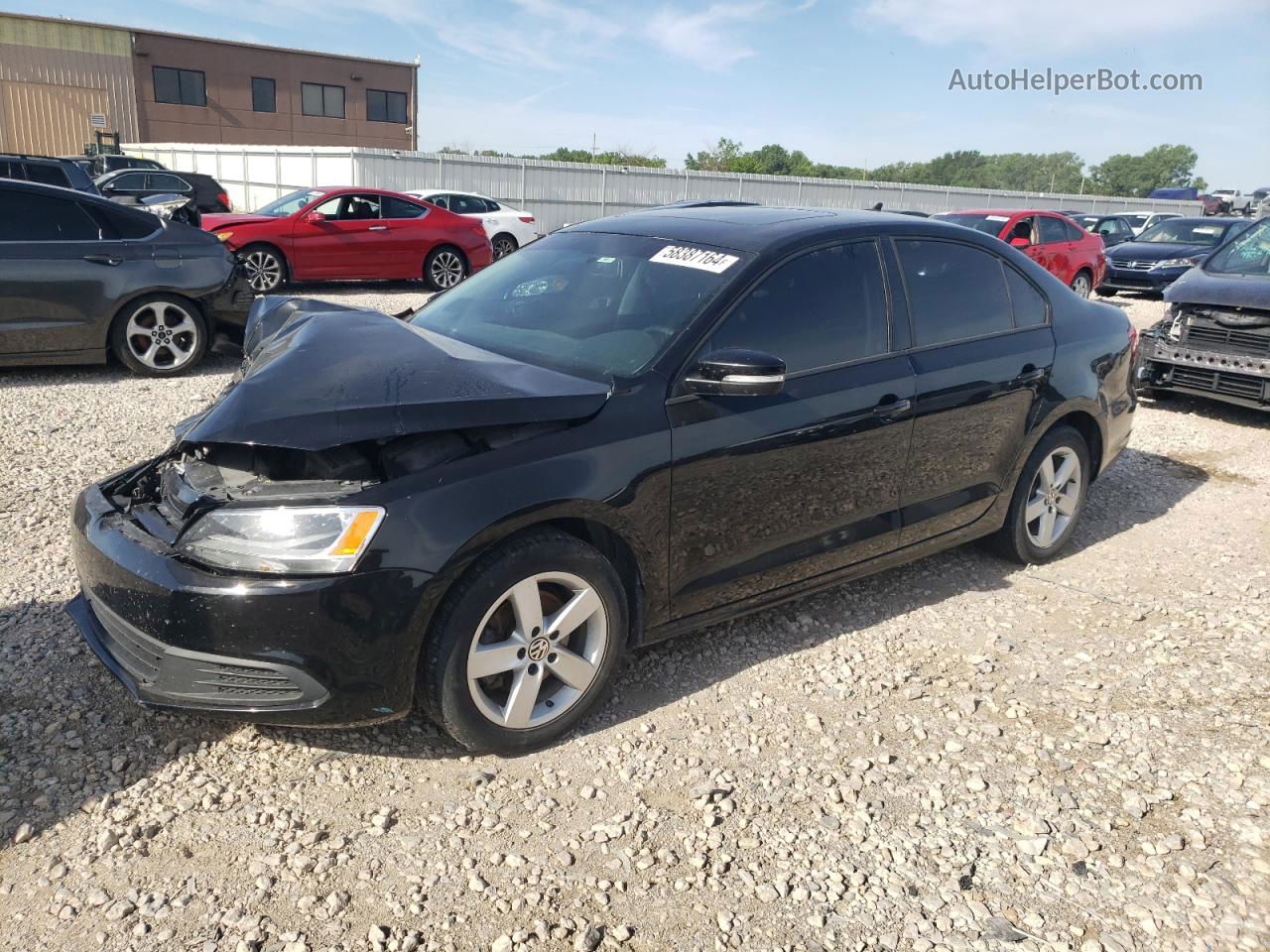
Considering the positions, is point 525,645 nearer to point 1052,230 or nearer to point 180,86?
point 1052,230

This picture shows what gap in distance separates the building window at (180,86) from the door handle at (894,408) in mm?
43973

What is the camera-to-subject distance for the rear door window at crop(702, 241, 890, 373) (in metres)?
3.49

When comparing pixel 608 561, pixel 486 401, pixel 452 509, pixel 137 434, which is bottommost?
pixel 137 434

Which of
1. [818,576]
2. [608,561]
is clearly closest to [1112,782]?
[818,576]

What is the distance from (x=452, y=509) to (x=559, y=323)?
1.19m

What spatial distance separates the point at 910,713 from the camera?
3482 millimetres

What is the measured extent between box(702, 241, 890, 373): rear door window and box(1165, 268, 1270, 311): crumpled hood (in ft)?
18.0

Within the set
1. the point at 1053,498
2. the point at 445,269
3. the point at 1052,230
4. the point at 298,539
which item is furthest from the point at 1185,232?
the point at 298,539

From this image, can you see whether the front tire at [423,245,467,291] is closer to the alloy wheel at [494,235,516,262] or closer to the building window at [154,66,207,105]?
the alloy wheel at [494,235,516,262]

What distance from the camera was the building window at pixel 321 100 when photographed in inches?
1658

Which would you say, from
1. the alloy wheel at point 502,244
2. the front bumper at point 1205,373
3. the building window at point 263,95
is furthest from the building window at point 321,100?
the front bumper at point 1205,373

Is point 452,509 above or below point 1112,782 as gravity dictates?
above

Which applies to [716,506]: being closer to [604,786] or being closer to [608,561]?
[608,561]

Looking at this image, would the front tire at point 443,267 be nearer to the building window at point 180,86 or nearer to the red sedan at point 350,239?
the red sedan at point 350,239
